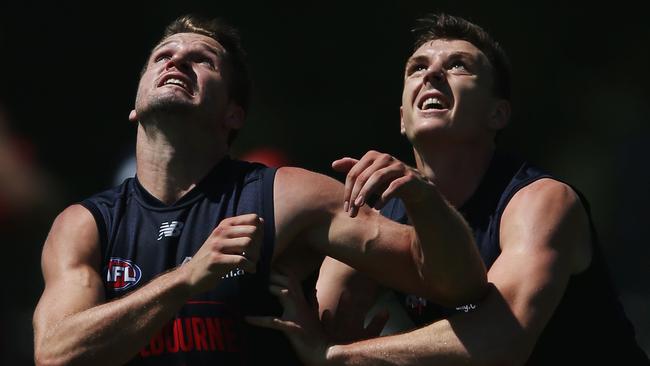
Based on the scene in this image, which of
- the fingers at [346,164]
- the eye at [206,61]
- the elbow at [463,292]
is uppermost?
the eye at [206,61]

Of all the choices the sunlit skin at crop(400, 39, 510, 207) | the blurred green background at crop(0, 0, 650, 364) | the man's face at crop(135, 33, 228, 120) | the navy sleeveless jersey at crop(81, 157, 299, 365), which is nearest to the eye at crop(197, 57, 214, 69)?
the man's face at crop(135, 33, 228, 120)

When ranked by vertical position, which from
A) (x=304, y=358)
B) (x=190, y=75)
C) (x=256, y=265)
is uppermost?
(x=190, y=75)

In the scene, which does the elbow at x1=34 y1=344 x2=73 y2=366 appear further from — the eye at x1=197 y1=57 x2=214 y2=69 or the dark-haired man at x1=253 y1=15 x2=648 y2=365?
the eye at x1=197 y1=57 x2=214 y2=69

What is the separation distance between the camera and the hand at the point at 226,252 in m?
4.61

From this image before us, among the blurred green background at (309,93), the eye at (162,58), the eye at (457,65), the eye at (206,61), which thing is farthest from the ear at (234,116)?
the blurred green background at (309,93)

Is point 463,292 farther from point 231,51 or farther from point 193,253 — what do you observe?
point 231,51

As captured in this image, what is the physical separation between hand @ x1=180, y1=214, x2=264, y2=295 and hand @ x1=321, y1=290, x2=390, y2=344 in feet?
1.99

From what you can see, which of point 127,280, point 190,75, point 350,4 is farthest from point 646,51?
point 127,280

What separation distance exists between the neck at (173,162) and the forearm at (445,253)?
973 mm

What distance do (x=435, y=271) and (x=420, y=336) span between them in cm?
26

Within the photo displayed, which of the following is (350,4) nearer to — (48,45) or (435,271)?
(48,45)

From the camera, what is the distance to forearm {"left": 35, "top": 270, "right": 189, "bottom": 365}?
471cm

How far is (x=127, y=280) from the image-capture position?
5.07 metres

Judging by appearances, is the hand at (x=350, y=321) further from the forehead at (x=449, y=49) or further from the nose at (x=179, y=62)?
the forehead at (x=449, y=49)
